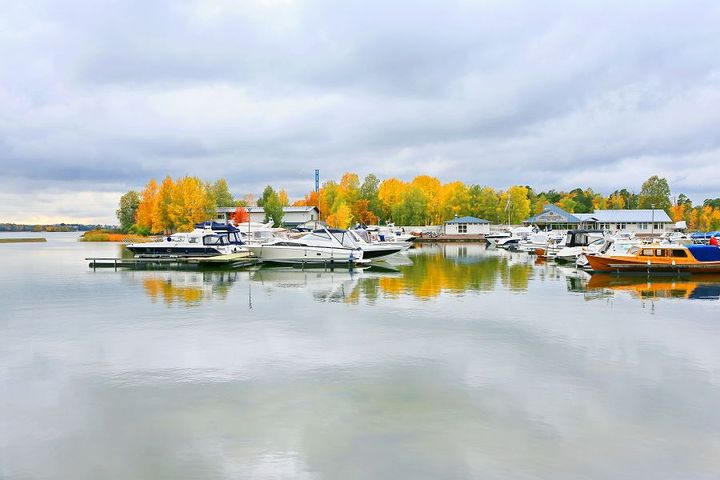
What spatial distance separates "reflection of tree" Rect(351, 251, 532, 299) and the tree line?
58456 mm

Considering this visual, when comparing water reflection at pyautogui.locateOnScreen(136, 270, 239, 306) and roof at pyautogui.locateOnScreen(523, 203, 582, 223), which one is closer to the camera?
water reflection at pyautogui.locateOnScreen(136, 270, 239, 306)

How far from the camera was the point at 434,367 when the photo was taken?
11477 millimetres

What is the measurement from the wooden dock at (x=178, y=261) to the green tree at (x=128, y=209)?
76.2 m

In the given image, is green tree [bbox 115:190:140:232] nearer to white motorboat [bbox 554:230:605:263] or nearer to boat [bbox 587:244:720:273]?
white motorboat [bbox 554:230:605:263]

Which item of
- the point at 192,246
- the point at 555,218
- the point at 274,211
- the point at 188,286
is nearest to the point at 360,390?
the point at 188,286

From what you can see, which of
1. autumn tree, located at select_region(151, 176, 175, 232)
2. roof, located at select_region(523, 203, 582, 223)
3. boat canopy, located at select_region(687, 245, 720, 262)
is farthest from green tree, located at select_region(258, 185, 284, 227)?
boat canopy, located at select_region(687, 245, 720, 262)

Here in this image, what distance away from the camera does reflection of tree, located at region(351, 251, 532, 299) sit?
24.8m

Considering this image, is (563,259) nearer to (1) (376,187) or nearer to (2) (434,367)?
(2) (434,367)

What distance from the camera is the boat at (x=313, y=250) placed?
35.9 meters

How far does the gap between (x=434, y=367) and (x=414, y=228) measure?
288 ft

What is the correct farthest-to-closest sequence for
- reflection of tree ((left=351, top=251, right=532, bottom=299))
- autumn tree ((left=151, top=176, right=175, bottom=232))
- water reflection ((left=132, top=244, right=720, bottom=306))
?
autumn tree ((left=151, top=176, right=175, bottom=232)), reflection of tree ((left=351, top=251, right=532, bottom=299)), water reflection ((left=132, top=244, right=720, bottom=306))

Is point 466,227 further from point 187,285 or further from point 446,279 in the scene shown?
point 187,285

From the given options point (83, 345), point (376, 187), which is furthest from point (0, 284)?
point (376, 187)

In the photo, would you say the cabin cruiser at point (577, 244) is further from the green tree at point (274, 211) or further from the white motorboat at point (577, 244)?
the green tree at point (274, 211)
